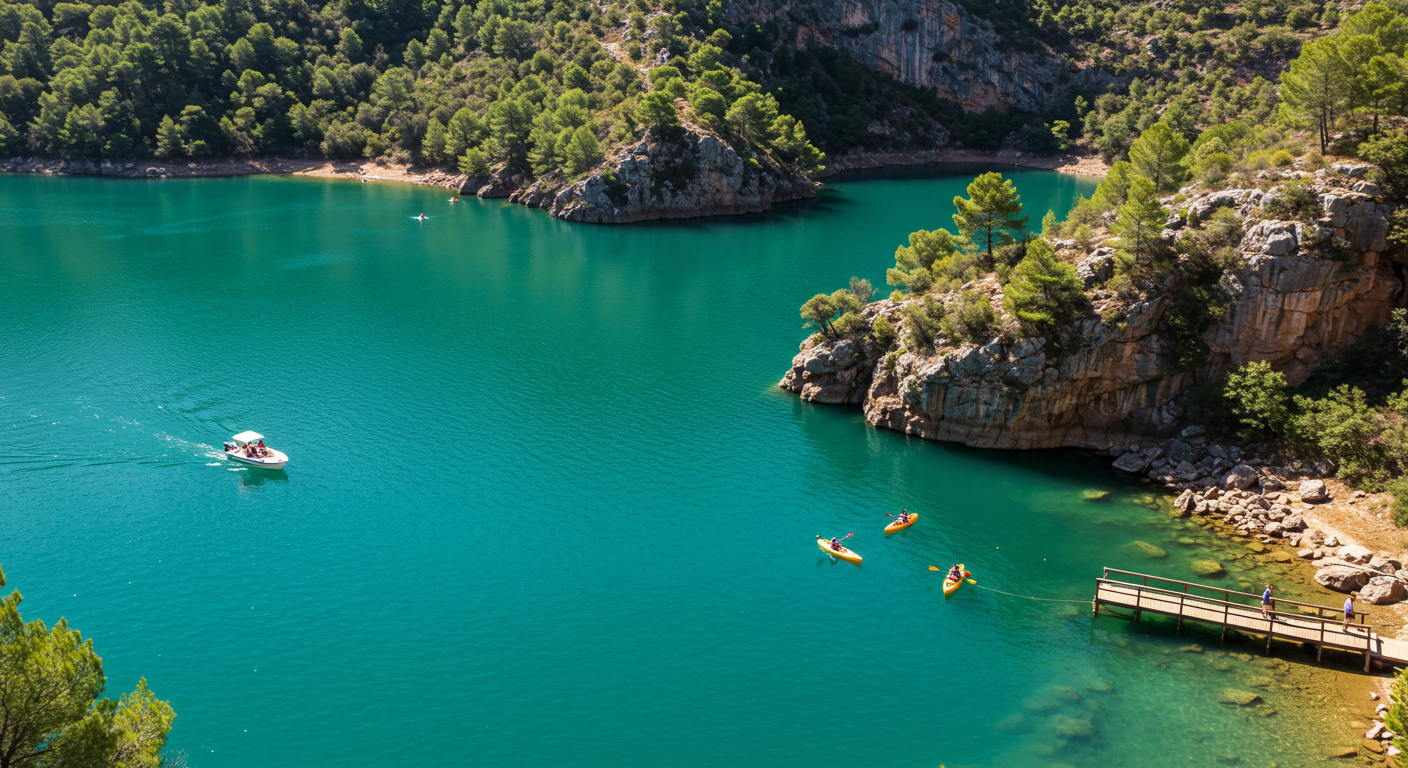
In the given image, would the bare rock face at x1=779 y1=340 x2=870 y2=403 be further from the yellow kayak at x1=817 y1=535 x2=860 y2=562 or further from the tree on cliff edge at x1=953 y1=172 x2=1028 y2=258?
the yellow kayak at x1=817 y1=535 x2=860 y2=562

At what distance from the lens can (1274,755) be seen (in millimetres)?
36938

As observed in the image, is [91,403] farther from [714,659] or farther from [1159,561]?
[1159,561]

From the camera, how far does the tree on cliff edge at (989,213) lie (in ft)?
232

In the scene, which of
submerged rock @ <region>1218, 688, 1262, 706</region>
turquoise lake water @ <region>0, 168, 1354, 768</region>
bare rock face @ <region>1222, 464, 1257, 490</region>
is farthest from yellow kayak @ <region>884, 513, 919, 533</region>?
bare rock face @ <region>1222, 464, 1257, 490</region>

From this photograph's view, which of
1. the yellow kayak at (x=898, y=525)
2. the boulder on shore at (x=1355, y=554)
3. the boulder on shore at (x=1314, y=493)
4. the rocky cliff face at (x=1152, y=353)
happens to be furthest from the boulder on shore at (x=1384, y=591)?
the yellow kayak at (x=898, y=525)

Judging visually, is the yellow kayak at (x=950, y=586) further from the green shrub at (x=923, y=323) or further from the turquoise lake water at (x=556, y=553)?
the green shrub at (x=923, y=323)

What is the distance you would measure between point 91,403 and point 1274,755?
81561 mm

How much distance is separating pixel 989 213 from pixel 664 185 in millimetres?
86475

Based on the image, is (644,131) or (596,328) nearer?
(596,328)

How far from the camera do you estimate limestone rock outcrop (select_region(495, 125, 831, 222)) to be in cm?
14800

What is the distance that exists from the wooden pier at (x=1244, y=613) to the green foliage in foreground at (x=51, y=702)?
44926mm

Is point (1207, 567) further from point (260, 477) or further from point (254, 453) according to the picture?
point (254, 453)

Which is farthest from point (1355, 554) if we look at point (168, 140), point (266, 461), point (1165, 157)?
point (168, 140)

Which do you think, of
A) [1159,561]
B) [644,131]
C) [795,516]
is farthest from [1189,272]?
[644,131]
